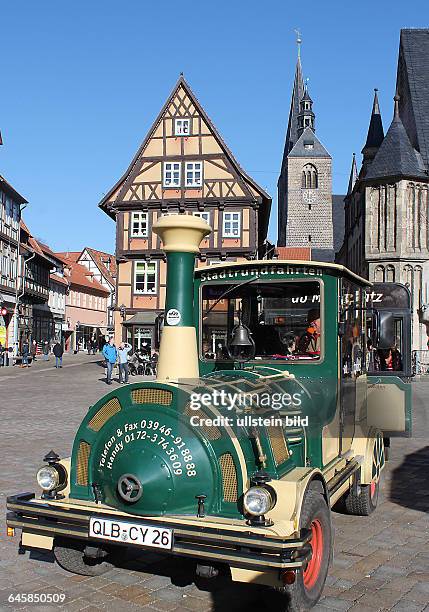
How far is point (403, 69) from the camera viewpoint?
46312mm

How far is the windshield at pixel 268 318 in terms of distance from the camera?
5223mm

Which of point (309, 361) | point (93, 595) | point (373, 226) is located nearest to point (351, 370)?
point (309, 361)

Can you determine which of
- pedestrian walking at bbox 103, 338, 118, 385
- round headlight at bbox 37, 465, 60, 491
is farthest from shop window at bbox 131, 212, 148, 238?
round headlight at bbox 37, 465, 60, 491

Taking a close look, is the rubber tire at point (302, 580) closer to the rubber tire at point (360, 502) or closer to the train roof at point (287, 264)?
the train roof at point (287, 264)

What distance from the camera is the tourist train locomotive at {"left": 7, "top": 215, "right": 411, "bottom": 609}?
3719mm

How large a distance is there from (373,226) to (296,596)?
38.8 meters

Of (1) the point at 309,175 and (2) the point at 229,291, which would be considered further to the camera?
(1) the point at 309,175

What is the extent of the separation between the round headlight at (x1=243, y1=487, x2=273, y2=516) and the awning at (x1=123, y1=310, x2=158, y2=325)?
27.3m

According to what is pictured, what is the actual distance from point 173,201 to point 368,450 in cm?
2701

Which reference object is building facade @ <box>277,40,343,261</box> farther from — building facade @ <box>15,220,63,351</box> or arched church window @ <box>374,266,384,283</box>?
arched church window @ <box>374,266,384,283</box>

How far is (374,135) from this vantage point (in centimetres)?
5178

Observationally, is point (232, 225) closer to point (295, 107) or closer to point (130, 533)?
point (130, 533)

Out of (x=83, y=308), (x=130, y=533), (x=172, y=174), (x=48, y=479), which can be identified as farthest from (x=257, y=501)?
(x=83, y=308)

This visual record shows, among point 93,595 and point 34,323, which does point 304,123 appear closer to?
point 34,323
